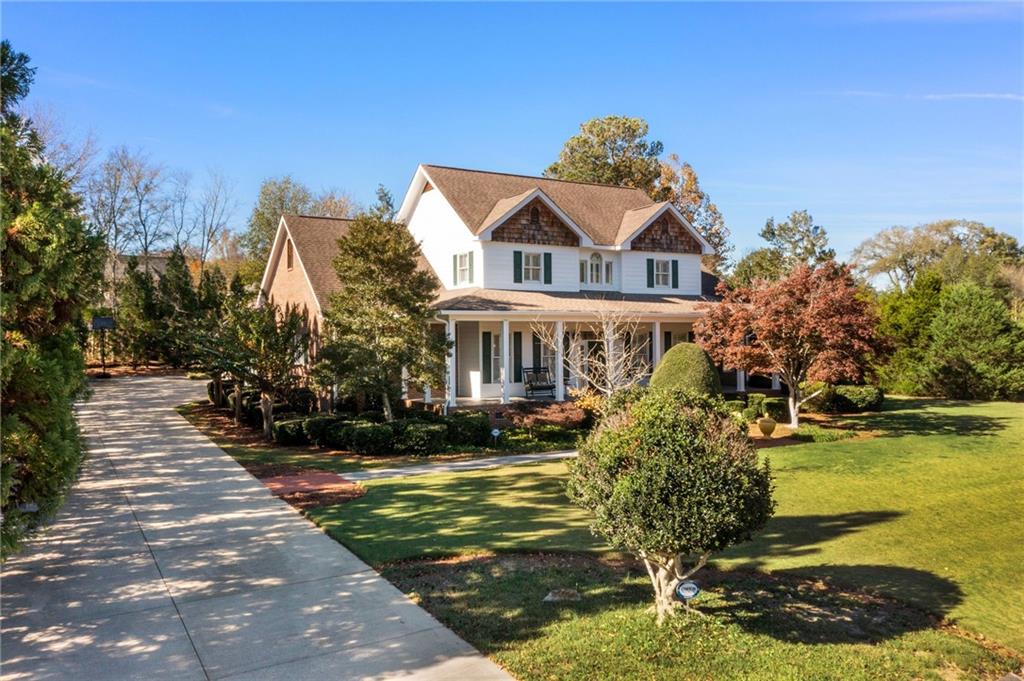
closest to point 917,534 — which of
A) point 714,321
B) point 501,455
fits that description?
point 501,455

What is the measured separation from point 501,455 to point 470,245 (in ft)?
34.8

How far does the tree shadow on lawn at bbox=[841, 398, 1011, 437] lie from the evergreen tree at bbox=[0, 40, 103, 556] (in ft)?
66.7

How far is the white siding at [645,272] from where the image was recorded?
1141 inches

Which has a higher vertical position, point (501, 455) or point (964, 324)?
point (964, 324)

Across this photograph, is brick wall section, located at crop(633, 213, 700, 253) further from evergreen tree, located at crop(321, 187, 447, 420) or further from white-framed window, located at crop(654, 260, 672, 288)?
evergreen tree, located at crop(321, 187, 447, 420)

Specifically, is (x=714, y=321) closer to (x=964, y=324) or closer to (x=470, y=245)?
(x=470, y=245)

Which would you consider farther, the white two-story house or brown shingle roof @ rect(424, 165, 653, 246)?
brown shingle roof @ rect(424, 165, 653, 246)

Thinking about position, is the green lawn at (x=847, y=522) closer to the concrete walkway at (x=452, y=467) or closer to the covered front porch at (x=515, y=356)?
the concrete walkway at (x=452, y=467)

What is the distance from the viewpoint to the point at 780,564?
9.08 metres

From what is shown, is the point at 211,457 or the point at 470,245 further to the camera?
the point at 470,245

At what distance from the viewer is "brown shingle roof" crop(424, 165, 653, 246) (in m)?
26.9

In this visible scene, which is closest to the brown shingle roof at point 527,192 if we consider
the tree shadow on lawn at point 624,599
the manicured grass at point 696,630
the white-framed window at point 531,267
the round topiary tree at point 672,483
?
the white-framed window at point 531,267

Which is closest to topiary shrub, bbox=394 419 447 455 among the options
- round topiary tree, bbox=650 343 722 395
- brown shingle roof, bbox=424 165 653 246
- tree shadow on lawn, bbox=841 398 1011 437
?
round topiary tree, bbox=650 343 722 395

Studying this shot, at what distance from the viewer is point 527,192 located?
→ 85.7 ft
